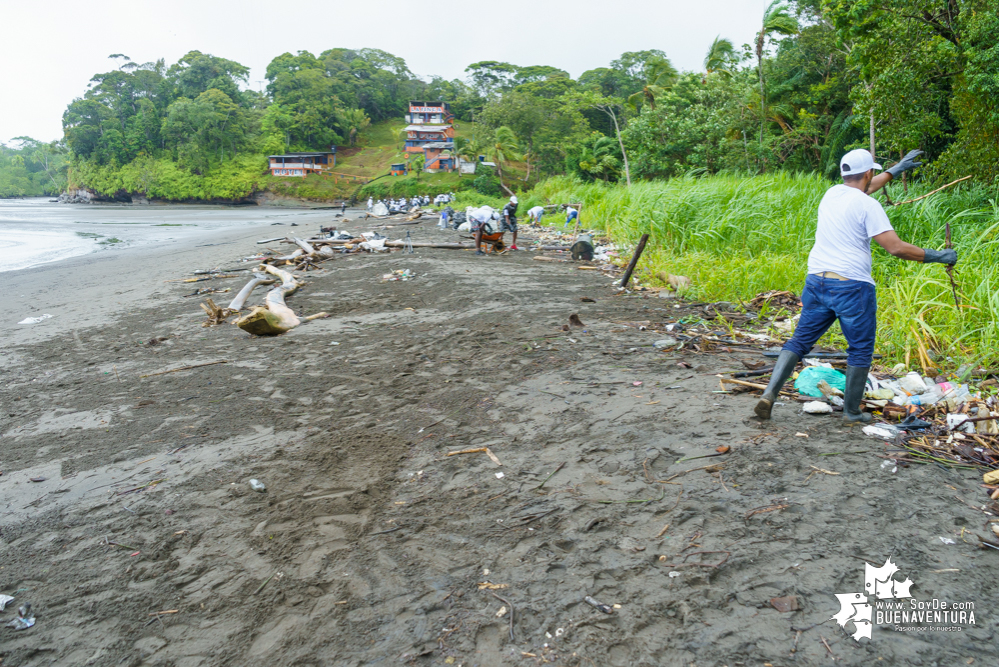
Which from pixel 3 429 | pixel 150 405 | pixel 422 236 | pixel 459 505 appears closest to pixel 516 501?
pixel 459 505

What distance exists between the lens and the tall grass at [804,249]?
465 centimetres

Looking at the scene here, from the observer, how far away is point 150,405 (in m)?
4.89

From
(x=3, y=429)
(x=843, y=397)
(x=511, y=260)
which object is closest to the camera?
(x=843, y=397)

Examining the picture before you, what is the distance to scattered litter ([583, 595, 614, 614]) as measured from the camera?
2.31 m

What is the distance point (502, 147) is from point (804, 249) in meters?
39.4

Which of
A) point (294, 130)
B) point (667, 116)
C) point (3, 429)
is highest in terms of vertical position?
point (294, 130)

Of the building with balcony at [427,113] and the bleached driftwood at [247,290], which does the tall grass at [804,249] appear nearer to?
the bleached driftwood at [247,290]

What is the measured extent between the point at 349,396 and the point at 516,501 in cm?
224

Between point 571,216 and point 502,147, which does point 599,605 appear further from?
point 502,147

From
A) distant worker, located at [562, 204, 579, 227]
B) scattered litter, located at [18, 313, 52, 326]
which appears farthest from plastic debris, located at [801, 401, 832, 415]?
distant worker, located at [562, 204, 579, 227]

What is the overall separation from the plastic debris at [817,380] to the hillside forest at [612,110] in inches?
312

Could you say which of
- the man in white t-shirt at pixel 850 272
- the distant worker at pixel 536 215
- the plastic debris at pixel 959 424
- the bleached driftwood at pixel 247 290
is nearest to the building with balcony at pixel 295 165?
the distant worker at pixel 536 215

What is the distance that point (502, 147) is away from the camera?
4512 centimetres

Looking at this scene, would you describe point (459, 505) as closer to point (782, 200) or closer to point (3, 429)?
point (3, 429)
